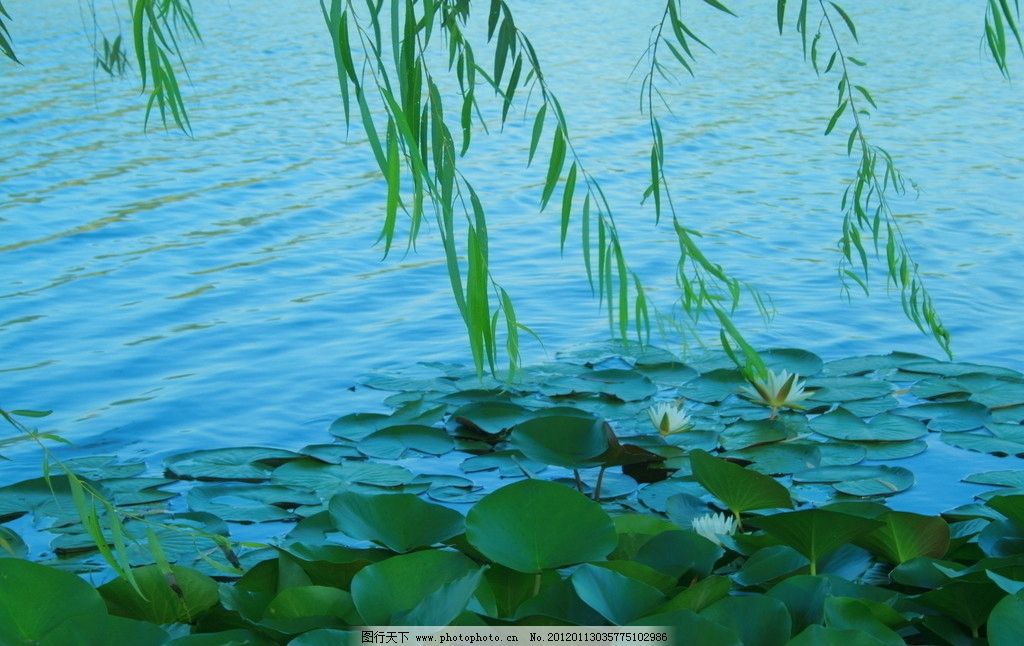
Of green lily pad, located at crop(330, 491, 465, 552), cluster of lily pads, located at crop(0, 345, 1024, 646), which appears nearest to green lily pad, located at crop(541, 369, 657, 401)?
cluster of lily pads, located at crop(0, 345, 1024, 646)

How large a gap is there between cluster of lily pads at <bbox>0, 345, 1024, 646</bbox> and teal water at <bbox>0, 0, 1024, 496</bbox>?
22 centimetres

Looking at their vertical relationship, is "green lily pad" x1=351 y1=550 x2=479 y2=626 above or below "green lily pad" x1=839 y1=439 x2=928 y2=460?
above

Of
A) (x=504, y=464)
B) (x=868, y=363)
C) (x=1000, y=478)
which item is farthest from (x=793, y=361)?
(x=504, y=464)

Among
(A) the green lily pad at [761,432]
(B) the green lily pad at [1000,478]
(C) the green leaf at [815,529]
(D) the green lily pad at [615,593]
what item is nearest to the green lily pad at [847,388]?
(A) the green lily pad at [761,432]

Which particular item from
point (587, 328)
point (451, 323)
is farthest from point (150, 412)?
point (587, 328)

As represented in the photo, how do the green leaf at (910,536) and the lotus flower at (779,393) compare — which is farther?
the lotus flower at (779,393)

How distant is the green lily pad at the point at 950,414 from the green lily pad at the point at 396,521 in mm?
1203

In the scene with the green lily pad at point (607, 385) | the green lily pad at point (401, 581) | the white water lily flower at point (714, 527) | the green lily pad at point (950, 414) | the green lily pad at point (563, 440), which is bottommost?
the green lily pad at point (950, 414)

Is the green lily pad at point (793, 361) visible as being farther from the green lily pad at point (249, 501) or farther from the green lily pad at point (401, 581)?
the green lily pad at point (401, 581)

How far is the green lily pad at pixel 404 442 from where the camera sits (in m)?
2.08

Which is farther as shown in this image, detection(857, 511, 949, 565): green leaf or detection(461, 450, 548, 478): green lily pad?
detection(461, 450, 548, 478): green lily pad

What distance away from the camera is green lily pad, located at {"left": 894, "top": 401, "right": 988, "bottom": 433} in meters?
2.19

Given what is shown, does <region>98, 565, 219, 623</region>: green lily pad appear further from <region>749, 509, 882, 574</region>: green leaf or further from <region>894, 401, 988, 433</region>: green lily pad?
<region>894, 401, 988, 433</region>: green lily pad

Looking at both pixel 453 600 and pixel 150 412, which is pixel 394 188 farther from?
pixel 150 412
